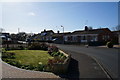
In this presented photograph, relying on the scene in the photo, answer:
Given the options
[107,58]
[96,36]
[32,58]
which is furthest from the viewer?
[96,36]

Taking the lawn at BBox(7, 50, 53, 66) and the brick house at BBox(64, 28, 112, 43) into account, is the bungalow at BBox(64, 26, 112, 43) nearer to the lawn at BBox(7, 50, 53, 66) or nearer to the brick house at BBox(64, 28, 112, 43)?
the brick house at BBox(64, 28, 112, 43)

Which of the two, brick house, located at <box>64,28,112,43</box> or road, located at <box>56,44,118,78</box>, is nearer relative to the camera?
road, located at <box>56,44,118,78</box>

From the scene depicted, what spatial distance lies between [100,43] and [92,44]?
271cm

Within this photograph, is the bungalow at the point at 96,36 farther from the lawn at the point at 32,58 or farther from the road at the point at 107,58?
the lawn at the point at 32,58

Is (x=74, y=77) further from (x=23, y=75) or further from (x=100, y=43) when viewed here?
(x=100, y=43)

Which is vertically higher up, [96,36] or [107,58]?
[96,36]

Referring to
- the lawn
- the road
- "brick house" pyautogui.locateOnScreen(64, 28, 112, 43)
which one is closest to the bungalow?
"brick house" pyautogui.locateOnScreen(64, 28, 112, 43)

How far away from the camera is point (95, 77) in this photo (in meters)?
8.24

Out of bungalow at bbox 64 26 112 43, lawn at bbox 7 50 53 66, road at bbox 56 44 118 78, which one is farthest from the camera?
bungalow at bbox 64 26 112 43

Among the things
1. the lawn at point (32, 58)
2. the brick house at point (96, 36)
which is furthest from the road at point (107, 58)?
the brick house at point (96, 36)

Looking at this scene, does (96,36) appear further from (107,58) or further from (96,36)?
(107,58)

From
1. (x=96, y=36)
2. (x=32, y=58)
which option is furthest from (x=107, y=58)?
(x=96, y=36)

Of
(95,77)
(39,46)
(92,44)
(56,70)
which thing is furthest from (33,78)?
(92,44)

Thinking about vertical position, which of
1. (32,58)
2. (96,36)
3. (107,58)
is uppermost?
(96,36)
